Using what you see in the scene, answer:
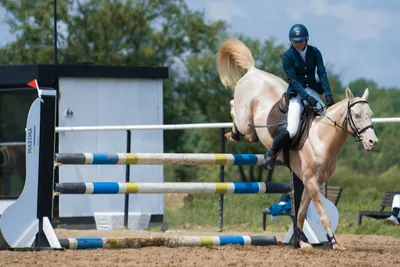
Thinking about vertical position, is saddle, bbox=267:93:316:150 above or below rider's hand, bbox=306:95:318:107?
below

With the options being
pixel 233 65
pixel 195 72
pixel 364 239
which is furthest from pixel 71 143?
pixel 195 72

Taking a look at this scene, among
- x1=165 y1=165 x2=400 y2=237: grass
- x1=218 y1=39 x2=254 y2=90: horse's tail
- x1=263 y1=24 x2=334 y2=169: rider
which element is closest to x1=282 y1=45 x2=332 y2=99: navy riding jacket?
x1=263 y1=24 x2=334 y2=169: rider

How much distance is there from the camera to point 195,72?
105ft

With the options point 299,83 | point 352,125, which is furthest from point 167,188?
point 352,125

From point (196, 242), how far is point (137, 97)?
19.1 feet

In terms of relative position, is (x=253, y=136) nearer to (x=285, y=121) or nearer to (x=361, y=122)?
(x=285, y=121)

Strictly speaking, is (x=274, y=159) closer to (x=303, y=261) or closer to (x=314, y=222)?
(x=314, y=222)

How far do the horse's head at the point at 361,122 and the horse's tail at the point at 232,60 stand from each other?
1.93 metres

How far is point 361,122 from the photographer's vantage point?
27.0 feet

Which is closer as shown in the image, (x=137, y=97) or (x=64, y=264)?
(x=64, y=264)

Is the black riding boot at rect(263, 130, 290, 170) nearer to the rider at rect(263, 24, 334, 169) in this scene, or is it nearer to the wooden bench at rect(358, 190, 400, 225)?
the rider at rect(263, 24, 334, 169)

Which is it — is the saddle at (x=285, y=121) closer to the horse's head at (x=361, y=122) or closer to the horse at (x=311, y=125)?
the horse at (x=311, y=125)

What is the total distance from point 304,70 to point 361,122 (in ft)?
2.94

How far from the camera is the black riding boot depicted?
8.56m
